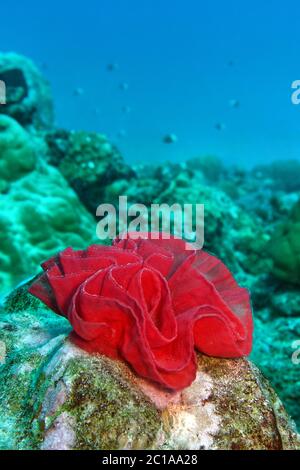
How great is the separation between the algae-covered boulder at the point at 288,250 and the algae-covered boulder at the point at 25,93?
6.50 meters

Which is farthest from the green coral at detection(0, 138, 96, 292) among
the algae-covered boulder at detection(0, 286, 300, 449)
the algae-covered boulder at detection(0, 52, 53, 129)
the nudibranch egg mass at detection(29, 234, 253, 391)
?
the algae-covered boulder at detection(0, 286, 300, 449)

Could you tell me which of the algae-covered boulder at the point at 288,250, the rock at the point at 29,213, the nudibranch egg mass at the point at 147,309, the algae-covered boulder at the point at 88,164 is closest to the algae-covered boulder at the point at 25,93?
the algae-covered boulder at the point at 88,164

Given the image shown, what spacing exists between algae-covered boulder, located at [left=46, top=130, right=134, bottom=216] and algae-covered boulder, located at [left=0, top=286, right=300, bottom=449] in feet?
21.6

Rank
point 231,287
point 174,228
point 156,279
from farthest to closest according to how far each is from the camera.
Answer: point 174,228 → point 231,287 → point 156,279

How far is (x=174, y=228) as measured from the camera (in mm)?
5988

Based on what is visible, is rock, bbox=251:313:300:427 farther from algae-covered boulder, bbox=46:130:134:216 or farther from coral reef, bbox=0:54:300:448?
algae-covered boulder, bbox=46:130:134:216

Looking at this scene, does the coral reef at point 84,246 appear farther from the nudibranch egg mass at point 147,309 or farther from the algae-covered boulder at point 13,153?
the nudibranch egg mass at point 147,309

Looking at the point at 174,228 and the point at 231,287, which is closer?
the point at 231,287

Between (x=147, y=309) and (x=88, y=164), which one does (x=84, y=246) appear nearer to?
(x=88, y=164)

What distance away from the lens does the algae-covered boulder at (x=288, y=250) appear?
5512mm

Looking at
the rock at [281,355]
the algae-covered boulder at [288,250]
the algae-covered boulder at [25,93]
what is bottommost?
the rock at [281,355]
